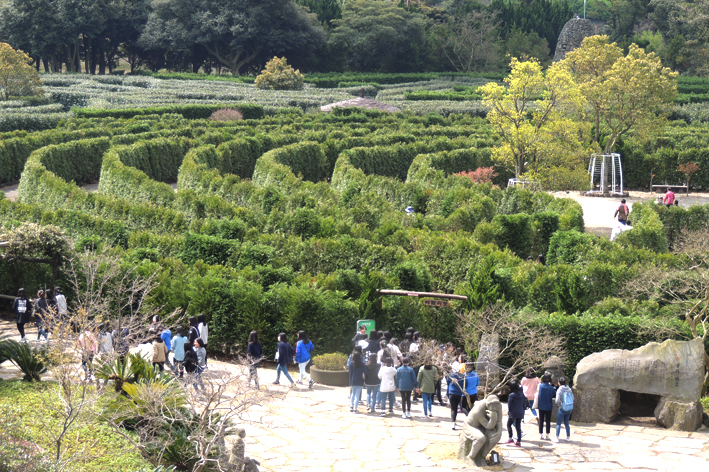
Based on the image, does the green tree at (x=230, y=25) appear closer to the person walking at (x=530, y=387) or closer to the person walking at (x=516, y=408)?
the person walking at (x=530, y=387)

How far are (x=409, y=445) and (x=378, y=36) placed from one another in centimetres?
8501

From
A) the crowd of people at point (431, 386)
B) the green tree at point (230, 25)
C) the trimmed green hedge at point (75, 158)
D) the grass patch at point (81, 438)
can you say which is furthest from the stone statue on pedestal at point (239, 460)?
the green tree at point (230, 25)

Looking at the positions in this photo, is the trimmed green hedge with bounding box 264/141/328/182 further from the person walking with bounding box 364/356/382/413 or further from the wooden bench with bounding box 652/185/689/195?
the person walking with bounding box 364/356/382/413

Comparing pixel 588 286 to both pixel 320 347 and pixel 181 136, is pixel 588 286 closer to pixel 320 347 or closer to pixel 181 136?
pixel 320 347

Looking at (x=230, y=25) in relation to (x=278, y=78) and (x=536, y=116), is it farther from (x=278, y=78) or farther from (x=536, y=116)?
(x=536, y=116)

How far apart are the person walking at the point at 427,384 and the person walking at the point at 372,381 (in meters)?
0.83

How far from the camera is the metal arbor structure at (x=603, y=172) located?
38.6m

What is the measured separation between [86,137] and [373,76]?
5228 centimetres

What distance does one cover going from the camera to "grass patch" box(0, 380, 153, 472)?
34.4 feet

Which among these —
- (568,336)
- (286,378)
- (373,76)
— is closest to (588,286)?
(568,336)

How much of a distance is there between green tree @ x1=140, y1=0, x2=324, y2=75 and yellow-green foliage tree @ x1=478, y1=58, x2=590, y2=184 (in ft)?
178

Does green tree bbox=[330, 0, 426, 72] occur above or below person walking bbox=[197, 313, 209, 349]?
above

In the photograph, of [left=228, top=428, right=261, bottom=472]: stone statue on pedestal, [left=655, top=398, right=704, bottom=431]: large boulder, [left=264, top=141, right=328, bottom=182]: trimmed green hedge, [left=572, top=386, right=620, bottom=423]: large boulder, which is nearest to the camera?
[left=228, top=428, right=261, bottom=472]: stone statue on pedestal

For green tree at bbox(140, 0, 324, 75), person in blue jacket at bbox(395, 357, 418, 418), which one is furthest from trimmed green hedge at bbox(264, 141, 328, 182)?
green tree at bbox(140, 0, 324, 75)
